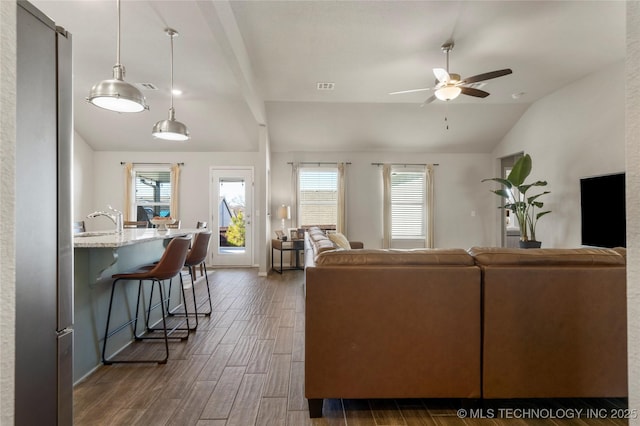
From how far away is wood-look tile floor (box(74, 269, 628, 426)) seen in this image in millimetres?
1638

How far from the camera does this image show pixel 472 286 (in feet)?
5.39

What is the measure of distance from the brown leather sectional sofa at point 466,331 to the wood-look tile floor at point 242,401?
140mm

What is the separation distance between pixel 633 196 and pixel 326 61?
3814 mm

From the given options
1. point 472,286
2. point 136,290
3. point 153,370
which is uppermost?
point 472,286

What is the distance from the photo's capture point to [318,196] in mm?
6727

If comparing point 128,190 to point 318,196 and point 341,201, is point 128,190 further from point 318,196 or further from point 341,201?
point 341,201

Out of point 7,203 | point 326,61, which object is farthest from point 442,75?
point 7,203

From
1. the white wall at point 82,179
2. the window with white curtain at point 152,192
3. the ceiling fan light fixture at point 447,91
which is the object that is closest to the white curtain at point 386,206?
the ceiling fan light fixture at point 447,91

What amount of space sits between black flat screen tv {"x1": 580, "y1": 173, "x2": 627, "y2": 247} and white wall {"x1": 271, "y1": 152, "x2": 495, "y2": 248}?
2.45 m

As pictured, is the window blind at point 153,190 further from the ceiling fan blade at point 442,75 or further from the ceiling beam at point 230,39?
the ceiling fan blade at point 442,75

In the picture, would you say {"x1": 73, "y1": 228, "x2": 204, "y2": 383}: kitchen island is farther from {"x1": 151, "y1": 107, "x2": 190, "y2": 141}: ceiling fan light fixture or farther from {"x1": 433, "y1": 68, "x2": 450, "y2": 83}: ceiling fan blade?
{"x1": 433, "y1": 68, "x2": 450, "y2": 83}: ceiling fan blade

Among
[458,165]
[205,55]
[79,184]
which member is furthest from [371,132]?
[79,184]

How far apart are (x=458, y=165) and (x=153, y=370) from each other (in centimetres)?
680

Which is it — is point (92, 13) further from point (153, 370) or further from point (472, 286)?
point (472, 286)
